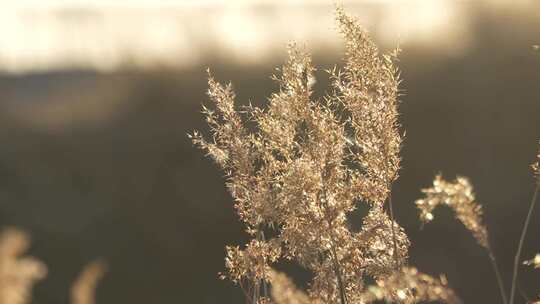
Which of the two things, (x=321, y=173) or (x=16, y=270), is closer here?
(x=16, y=270)

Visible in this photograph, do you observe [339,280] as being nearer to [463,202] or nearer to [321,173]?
[321,173]

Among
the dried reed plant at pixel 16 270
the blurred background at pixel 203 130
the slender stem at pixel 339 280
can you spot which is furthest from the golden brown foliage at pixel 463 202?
the blurred background at pixel 203 130

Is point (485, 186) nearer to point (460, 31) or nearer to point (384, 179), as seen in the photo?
point (460, 31)

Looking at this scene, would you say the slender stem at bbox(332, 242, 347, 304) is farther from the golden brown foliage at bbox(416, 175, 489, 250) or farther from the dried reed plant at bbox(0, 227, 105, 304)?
the dried reed plant at bbox(0, 227, 105, 304)

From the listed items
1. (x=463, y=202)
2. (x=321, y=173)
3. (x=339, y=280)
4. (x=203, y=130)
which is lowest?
(x=463, y=202)

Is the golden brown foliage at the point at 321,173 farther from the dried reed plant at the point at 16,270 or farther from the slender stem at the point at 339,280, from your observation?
the dried reed plant at the point at 16,270

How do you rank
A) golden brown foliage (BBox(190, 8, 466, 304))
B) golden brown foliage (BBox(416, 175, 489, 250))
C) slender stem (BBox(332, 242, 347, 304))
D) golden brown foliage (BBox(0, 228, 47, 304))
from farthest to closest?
golden brown foliage (BBox(190, 8, 466, 304))
slender stem (BBox(332, 242, 347, 304))
golden brown foliage (BBox(416, 175, 489, 250))
golden brown foliage (BBox(0, 228, 47, 304))

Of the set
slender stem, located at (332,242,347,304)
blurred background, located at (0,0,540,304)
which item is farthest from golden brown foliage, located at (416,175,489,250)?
blurred background, located at (0,0,540,304)

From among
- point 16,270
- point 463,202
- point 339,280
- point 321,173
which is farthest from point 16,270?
point 321,173

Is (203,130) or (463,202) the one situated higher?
(203,130)
